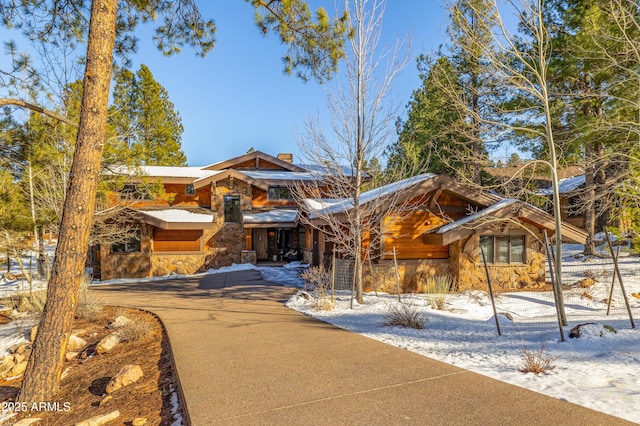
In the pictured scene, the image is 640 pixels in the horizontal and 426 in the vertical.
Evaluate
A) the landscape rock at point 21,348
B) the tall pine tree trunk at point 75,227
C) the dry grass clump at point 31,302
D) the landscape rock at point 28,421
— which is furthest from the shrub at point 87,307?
the landscape rock at point 28,421

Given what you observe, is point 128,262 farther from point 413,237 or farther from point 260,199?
point 413,237

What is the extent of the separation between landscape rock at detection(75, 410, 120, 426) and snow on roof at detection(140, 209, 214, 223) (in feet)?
50.2

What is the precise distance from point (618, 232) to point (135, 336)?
10.7m

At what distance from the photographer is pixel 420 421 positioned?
3.78 metres

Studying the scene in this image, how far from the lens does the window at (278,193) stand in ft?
76.5

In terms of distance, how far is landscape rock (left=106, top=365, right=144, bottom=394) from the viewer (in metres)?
5.11

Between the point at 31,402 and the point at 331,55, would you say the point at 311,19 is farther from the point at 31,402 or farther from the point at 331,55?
the point at 31,402

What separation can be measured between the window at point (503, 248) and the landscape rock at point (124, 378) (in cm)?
1179

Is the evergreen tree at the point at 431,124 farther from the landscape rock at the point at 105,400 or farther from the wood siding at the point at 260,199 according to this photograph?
the landscape rock at the point at 105,400

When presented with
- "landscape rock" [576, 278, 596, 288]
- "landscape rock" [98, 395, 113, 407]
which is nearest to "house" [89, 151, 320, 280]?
"landscape rock" [576, 278, 596, 288]

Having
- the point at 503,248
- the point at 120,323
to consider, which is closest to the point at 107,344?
the point at 120,323

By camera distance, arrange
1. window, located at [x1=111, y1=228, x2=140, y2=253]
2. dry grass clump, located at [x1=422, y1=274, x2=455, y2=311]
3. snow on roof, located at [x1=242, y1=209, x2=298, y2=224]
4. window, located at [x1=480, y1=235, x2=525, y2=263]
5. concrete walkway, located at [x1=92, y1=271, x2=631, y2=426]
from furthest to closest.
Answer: snow on roof, located at [x1=242, y1=209, x2=298, y2=224]
window, located at [x1=111, y1=228, x2=140, y2=253]
window, located at [x1=480, y1=235, x2=525, y2=263]
dry grass clump, located at [x1=422, y1=274, x2=455, y2=311]
concrete walkway, located at [x1=92, y1=271, x2=631, y2=426]

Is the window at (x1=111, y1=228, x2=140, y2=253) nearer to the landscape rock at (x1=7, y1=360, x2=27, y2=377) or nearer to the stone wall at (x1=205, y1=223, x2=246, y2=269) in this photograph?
the stone wall at (x1=205, y1=223, x2=246, y2=269)

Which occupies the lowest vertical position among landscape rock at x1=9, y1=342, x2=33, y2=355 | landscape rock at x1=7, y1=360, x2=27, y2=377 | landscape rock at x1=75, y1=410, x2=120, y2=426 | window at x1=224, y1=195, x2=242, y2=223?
landscape rock at x1=7, y1=360, x2=27, y2=377
